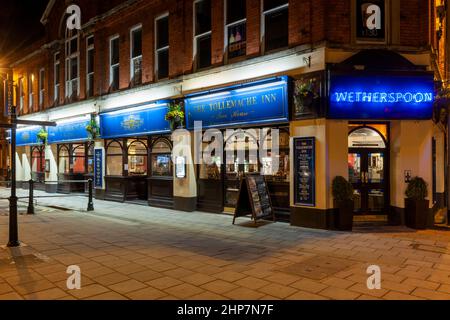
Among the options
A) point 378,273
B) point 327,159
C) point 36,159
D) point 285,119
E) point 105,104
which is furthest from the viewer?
point 36,159

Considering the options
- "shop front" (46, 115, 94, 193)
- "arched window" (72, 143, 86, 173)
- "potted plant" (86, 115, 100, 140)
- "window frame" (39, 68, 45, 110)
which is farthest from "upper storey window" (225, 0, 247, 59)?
"window frame" (39, 68, 45, 110)

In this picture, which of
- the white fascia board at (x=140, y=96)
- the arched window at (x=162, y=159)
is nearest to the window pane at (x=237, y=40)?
the white fascia board at (x=140, y=96)

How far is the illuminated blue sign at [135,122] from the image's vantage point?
13328mm

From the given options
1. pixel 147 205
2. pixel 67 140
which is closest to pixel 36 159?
pixel 67 140

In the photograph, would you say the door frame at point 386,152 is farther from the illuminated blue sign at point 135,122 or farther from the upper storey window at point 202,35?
the illuminated blue sign at point 135,122

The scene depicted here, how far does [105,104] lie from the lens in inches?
635

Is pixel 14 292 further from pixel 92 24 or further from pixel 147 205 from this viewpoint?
pixel 92 24

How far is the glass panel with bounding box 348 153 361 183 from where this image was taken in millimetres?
9945

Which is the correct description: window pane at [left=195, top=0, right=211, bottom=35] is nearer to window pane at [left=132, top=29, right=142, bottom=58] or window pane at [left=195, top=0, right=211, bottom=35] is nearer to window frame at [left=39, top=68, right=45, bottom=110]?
window pane at [left=132, top=29, right=142, bottom=58]

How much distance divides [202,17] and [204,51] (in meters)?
1.18

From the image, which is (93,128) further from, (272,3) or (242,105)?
(272,3)

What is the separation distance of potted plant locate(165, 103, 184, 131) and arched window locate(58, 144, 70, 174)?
9.72m

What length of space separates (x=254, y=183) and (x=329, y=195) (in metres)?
2.00

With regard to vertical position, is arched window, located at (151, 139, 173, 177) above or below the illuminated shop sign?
below
